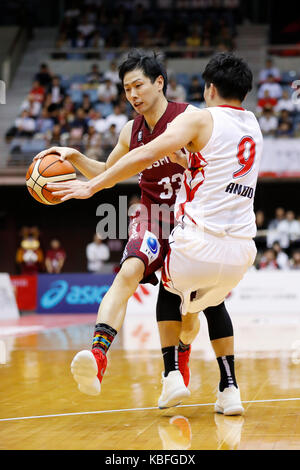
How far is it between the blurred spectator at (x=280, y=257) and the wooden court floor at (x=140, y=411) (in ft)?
28.5

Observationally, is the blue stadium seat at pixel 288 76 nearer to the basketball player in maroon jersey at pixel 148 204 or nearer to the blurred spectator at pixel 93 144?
the blurred spectator at pixel 93 144

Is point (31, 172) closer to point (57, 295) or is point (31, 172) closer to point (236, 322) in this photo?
point (236, 322)

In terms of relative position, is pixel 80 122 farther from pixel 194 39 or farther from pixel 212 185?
pixel 212 185

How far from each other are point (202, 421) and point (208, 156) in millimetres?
1564

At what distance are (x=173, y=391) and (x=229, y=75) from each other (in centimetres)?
193

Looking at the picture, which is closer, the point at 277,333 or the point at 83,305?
the point at 277,333

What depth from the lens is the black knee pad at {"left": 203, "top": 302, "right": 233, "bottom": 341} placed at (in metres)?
4.56

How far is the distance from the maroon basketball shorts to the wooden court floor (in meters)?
0.91

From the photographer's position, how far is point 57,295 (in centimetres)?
1619

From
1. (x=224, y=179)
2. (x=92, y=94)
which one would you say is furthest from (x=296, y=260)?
(x=224, y=179)

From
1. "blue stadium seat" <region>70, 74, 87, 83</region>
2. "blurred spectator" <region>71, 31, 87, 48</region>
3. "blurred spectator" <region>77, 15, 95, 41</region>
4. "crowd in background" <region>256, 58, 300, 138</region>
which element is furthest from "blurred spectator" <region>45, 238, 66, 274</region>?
"blurred spectator" <region>77, 15, 95, 41</region>

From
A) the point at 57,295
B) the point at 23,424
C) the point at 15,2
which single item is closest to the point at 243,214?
the point at 23,424

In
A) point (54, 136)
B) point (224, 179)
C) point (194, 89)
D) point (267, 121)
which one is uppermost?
point (194, 89)

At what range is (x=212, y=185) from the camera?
395 centimetres
